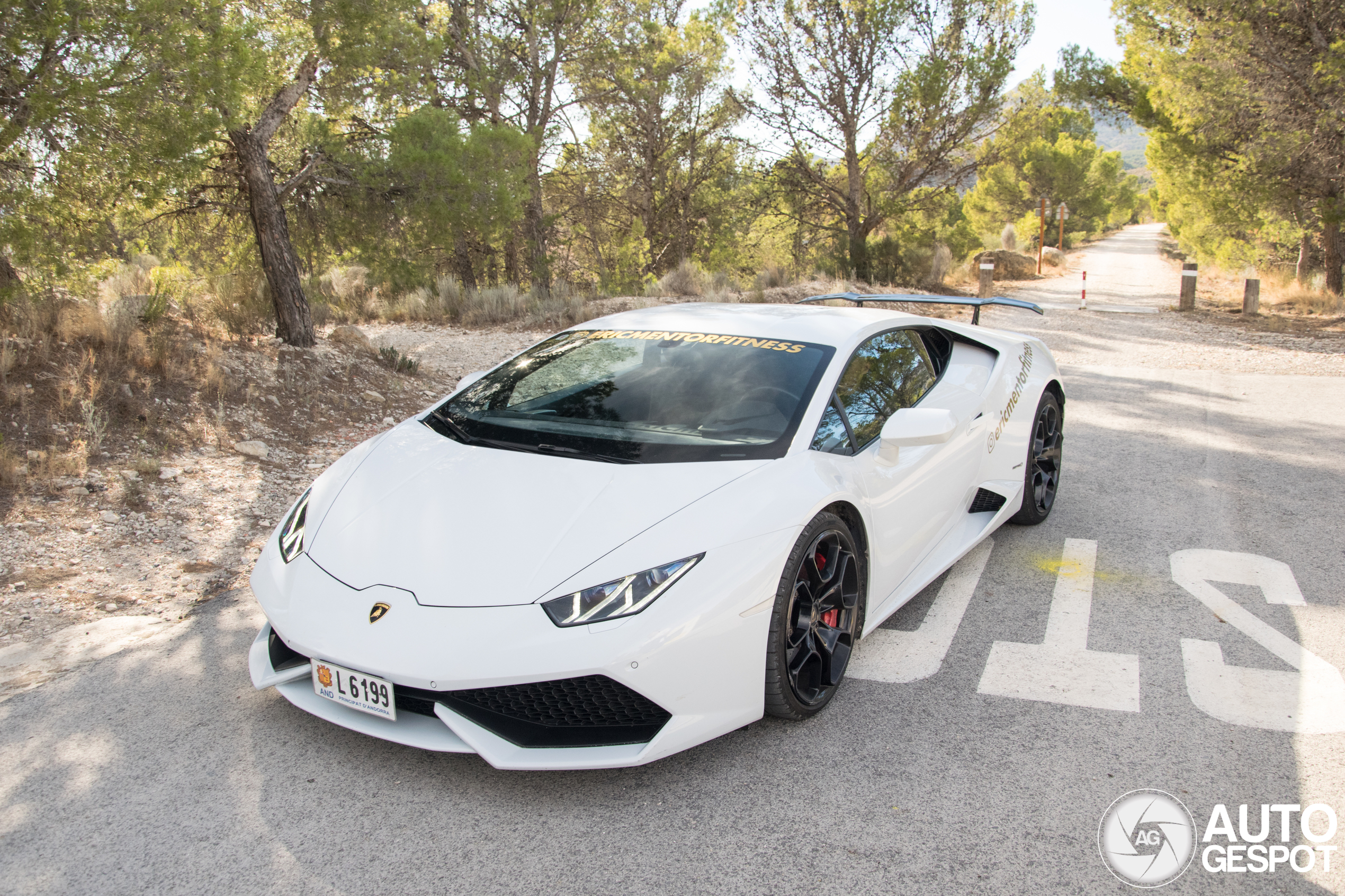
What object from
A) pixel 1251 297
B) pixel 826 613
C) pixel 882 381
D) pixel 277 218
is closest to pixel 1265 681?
pixel 826 613

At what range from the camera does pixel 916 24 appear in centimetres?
1780

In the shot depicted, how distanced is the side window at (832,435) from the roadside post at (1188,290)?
51.2ft

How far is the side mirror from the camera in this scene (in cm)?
322

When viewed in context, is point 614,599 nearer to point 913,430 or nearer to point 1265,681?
point 913,430

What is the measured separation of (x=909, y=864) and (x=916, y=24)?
18.8 metres

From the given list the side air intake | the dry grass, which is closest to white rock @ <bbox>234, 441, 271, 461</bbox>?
the side air intake

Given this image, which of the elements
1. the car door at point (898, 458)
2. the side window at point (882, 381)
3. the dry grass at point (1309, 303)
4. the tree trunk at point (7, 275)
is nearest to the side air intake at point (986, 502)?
the car door at point (898, 458)

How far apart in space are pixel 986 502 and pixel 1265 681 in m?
1.40

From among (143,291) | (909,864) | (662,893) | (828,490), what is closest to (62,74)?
(143,291)

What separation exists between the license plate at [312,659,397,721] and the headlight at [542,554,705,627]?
51 centimetres

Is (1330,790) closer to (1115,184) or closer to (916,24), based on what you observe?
(916,24)

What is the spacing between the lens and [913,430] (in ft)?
10.6

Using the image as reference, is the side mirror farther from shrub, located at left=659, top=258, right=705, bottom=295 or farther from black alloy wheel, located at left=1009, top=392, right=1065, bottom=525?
shrub, located at left=659, top=258, right=705, bottom=295

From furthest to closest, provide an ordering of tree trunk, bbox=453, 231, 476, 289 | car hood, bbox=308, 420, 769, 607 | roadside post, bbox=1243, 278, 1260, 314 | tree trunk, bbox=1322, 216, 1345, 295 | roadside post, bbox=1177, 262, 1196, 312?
tree trunk, bbox=453, 231, 476, 289, roadside post, bbox=1177, 262, 1196, 312, tree trunk, bbox=1322, 216, 1345, 295, roadside post, bbox=1243, 278, 1260, 314, car hood, bbox=308, 420, 769, 607
